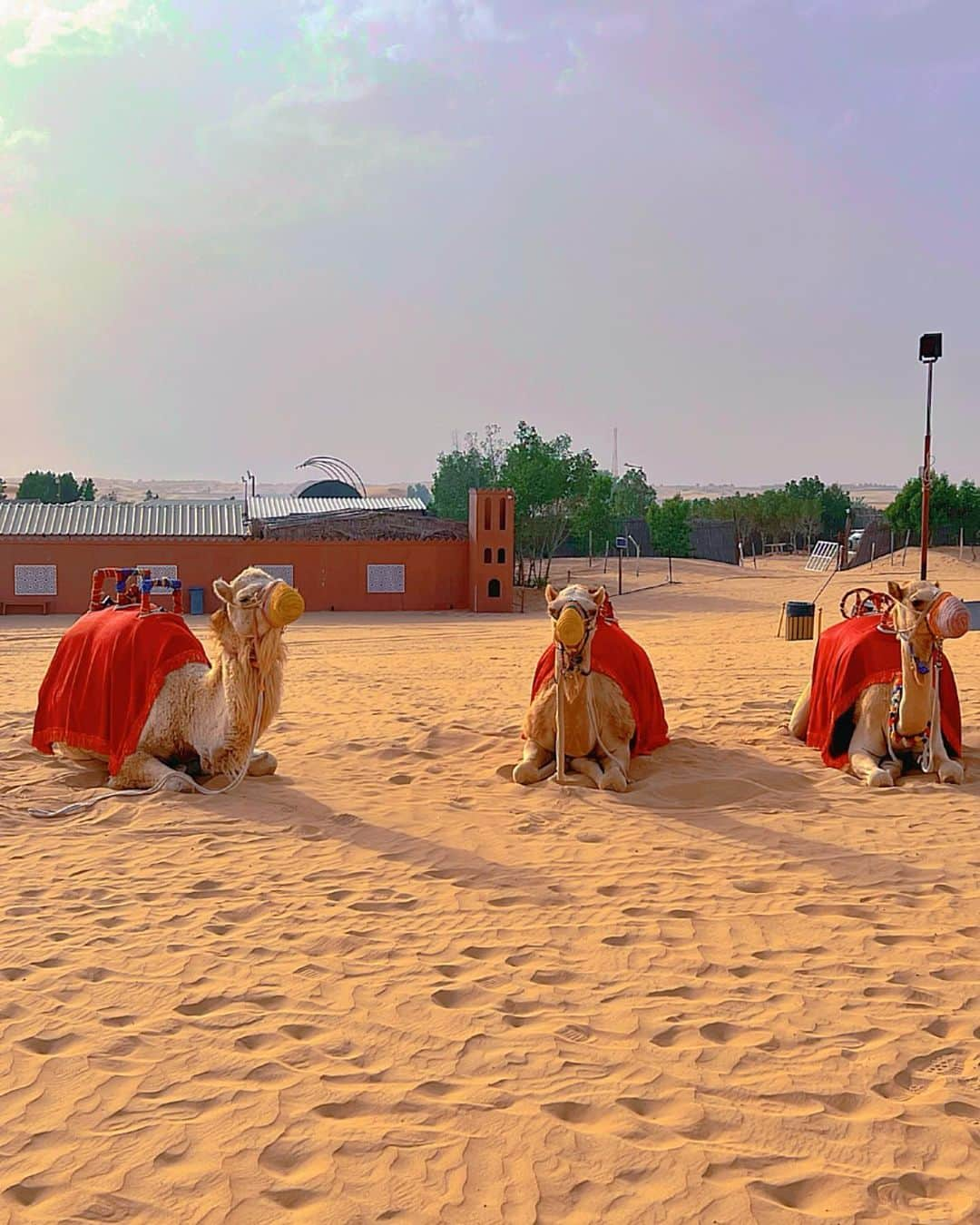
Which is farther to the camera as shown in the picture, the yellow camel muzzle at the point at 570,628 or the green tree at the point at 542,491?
the green tree at the point at 542,491

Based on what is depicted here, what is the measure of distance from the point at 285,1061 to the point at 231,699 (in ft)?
10.8

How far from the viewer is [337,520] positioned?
86.4ft

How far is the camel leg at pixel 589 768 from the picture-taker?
271 inches

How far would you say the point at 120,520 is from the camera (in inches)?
1063

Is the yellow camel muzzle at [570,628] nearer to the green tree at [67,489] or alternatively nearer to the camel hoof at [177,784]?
the camel hoof at [177,784]

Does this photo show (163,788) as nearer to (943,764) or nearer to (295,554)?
(943,764)

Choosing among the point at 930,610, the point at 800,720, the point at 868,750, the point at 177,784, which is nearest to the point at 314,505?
the point at 800,720

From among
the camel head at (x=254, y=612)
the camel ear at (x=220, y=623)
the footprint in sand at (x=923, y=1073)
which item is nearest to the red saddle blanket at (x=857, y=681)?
the camel head at (x=254, y=612)

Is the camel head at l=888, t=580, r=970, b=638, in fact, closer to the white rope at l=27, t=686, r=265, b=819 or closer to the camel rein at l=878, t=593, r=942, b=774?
the camel rein at l=878, t=593, r=942, b=774

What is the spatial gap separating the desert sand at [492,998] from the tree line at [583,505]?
22864mm

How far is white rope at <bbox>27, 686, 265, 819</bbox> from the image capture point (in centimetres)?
632

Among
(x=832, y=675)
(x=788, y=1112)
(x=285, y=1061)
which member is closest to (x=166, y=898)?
(x=285, y=1061)

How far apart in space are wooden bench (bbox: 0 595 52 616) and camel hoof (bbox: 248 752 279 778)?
19.2 m

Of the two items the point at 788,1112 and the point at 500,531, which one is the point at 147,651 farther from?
the point at 500,531
